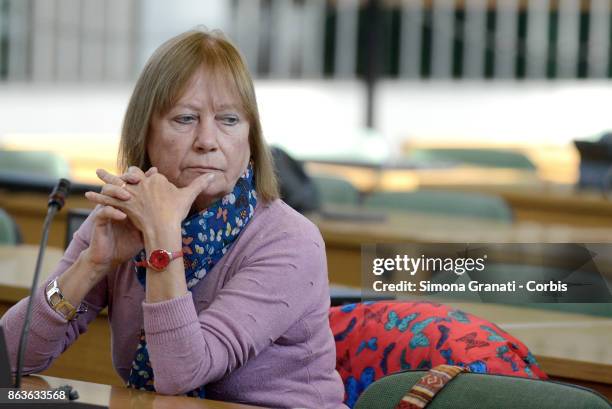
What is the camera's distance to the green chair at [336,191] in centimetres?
545

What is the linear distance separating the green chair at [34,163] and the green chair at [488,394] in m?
4.10

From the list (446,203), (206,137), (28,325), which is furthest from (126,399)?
(446,203)

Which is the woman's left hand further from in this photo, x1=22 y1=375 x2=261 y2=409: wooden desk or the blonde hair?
x1=22 y1=375 x2=261 y2=409: wooden desk

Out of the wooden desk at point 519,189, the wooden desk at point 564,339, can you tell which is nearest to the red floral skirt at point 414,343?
the wooden desk at point 564,339

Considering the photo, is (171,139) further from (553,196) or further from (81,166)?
(81,166)

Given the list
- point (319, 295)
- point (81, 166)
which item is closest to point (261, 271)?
point (319, 295)

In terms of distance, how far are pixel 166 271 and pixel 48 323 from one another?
273 millimetres

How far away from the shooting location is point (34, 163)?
19.9 feet

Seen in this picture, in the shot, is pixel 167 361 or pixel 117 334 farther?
pixel 117 334

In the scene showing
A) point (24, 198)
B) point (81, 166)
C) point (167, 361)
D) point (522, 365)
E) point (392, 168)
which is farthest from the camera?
point (81, 166)

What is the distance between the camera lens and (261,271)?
1.97 meters

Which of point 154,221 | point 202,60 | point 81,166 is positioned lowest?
point 81,166

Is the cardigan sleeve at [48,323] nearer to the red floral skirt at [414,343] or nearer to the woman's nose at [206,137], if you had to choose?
the woman's nose at [206,137]

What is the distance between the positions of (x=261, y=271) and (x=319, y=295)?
0.39 feet
